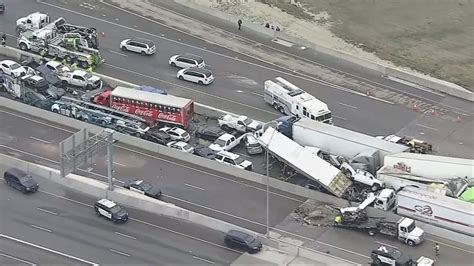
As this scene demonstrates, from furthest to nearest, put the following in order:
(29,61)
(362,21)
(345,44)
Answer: (362,21) → (345,44) → (29,61)

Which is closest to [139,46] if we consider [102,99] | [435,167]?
[102,99]

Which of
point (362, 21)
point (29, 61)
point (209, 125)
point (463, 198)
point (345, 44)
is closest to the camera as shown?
point (463, 198)

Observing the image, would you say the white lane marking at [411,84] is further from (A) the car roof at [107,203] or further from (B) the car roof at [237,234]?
(A) the car roof at [107,203]

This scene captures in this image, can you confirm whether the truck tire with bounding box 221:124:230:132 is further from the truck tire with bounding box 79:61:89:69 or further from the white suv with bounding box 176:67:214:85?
the truck tire with bounding box 79:61:89:69

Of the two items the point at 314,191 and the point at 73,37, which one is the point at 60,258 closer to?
the point at 314,191

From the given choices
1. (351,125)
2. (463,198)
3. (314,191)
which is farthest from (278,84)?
(463,198)

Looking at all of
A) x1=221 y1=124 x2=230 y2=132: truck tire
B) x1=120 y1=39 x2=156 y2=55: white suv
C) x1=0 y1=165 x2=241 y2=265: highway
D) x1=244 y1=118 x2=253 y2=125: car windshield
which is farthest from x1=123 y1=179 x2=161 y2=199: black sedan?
x1=120 y1=39 x2=156 y2=55: white suv

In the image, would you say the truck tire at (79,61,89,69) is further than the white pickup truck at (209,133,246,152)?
Yes
